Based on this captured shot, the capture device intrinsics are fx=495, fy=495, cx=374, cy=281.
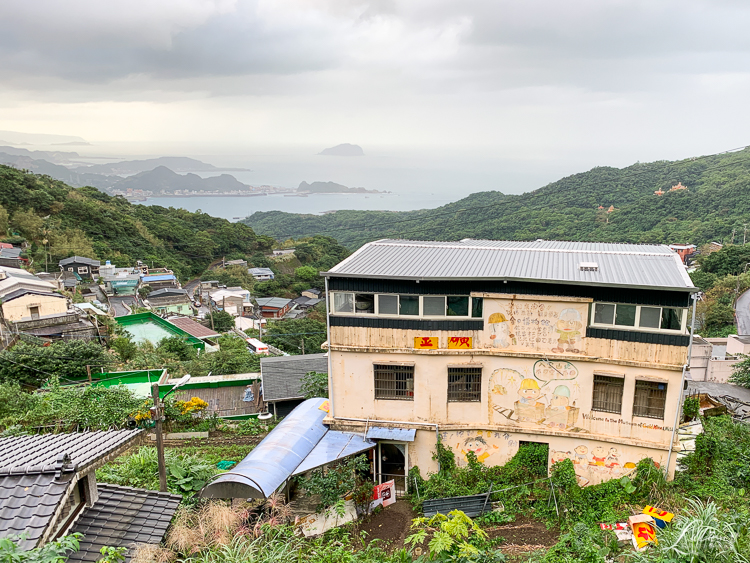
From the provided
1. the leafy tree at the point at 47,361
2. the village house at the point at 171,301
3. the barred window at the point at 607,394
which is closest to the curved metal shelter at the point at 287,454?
the barred window at the point at 607,394

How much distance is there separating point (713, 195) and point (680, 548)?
80.8 m

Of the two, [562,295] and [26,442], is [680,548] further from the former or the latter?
[26,442]

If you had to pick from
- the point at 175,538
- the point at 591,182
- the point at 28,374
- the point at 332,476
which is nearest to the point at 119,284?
the point at 28,374

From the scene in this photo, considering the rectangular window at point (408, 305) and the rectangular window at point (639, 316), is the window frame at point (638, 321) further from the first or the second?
the rectangular window at point (408, 305)

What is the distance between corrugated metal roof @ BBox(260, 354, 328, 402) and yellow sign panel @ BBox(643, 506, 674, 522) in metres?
13.1

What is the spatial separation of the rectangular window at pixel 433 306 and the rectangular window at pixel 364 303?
4.82 feet

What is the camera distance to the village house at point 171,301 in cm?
5097

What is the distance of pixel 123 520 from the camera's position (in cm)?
767

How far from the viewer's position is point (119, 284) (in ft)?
170

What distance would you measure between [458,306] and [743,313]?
3681 cm

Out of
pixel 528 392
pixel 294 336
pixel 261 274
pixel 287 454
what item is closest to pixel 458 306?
pixel 528 392

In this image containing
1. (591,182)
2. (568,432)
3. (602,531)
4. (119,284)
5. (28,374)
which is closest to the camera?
(602,531)

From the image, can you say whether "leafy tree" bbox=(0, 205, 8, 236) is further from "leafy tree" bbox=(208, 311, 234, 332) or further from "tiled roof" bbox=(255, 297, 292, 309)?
"tiled roof" bbox=(255, 297, 292, 309)

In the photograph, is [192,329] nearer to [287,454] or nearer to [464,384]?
[287,454]
